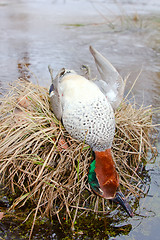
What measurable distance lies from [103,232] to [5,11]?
417 inches

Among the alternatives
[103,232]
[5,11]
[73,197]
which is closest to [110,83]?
[73,197]

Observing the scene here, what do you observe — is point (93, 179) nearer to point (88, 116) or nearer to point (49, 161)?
point (49, 161)

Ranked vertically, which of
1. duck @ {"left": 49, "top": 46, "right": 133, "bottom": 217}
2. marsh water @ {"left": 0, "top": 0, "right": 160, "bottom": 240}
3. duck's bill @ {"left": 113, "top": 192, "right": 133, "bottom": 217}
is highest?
duck @ {"left": 49, "top": 46, "right": 133, "bottom": 217}

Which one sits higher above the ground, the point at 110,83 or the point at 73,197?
the point at 110,83

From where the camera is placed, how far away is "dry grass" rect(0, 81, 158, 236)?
8.71ft

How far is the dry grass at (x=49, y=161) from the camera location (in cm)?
265

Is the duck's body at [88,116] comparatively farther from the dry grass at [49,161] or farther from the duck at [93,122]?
the dry grass at [49,161]

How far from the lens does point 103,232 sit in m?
2.45

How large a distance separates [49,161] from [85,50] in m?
5.01

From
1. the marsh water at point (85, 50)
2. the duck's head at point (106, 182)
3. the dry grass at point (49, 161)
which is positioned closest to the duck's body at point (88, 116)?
the dry grass at point (49, 161)

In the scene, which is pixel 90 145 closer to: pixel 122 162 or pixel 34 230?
pixel 122 162

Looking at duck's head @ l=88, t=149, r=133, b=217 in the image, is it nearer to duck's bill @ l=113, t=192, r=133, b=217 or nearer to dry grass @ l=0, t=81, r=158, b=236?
duck's bill @ l=113, t=192, r=133, b=217

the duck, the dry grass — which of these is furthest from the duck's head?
the dry grass

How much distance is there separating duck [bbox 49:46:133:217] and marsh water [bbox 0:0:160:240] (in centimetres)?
32
